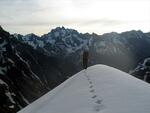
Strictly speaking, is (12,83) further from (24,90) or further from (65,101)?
(65,101)

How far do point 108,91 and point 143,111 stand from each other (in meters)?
1.72

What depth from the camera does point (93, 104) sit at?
534 cm

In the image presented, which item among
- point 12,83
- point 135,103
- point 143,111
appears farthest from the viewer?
point 12,83

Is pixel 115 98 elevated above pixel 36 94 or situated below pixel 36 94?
above

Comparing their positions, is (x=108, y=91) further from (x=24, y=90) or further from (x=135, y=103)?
(x=24, y=90)

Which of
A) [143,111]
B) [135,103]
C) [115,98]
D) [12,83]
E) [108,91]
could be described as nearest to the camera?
[143,111]

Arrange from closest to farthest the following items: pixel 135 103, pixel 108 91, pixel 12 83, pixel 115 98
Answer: pixel 135 103, pixel 115 98, pixel 108 91, pixel 12 83

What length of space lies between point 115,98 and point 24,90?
187 m

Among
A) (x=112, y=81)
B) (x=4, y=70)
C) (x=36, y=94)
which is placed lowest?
(x=36, y=94)

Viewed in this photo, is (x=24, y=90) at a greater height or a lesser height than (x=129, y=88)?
lesser

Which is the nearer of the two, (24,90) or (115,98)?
(115,98)

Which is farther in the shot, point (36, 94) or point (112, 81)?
point (36, 94)

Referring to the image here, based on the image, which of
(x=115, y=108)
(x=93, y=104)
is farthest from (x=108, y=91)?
(x=115, y=108)

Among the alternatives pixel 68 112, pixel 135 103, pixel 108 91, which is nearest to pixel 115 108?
pixel 135 103
